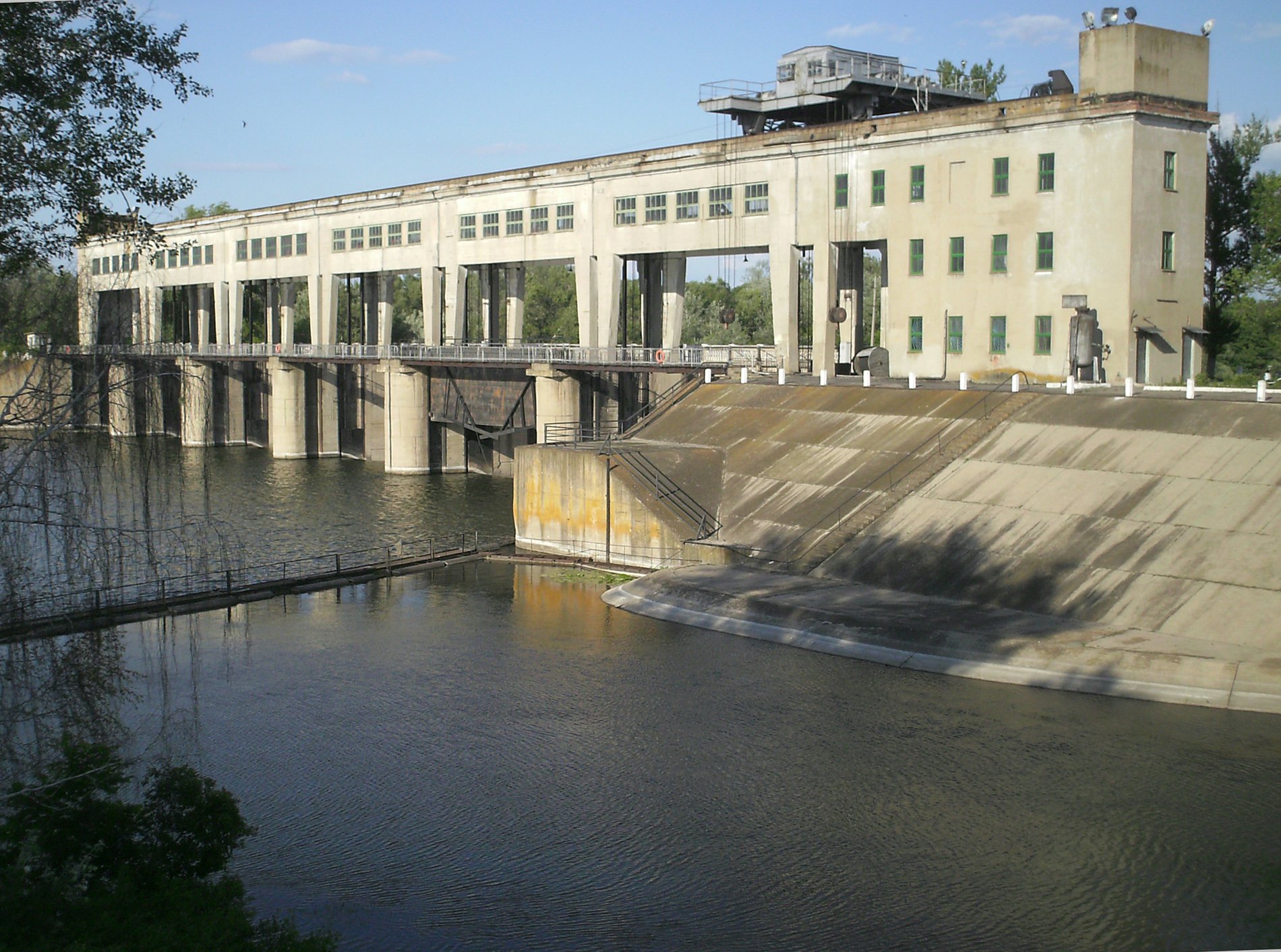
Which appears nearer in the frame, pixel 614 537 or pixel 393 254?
pixel 614 537

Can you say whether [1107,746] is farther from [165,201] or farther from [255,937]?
[165,201]

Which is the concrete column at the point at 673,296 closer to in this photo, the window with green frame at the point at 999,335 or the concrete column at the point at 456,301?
the concrete column at the point at 456,301

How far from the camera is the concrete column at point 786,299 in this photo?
175 ft

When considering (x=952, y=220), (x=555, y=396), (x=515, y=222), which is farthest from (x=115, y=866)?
(x=515, y=222)

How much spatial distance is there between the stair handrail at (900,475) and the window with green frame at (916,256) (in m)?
8.59

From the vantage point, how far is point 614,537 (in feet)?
137

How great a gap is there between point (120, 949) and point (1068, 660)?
20.3 m

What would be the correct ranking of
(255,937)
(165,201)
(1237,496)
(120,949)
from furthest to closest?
(1237,496), (165,201), (255,937), (120,949)

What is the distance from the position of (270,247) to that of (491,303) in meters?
19.1

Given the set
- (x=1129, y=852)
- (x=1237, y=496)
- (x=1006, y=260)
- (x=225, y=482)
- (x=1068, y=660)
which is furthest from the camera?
(x=225, y=482)

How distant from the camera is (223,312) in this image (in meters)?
94.6

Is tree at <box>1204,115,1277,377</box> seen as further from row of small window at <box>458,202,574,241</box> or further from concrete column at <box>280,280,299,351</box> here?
concrete column at <box>280,280,299,351</box>

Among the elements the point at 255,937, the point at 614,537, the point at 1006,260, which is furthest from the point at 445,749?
the point at 1006,260

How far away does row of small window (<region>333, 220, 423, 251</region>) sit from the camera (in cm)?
7331
